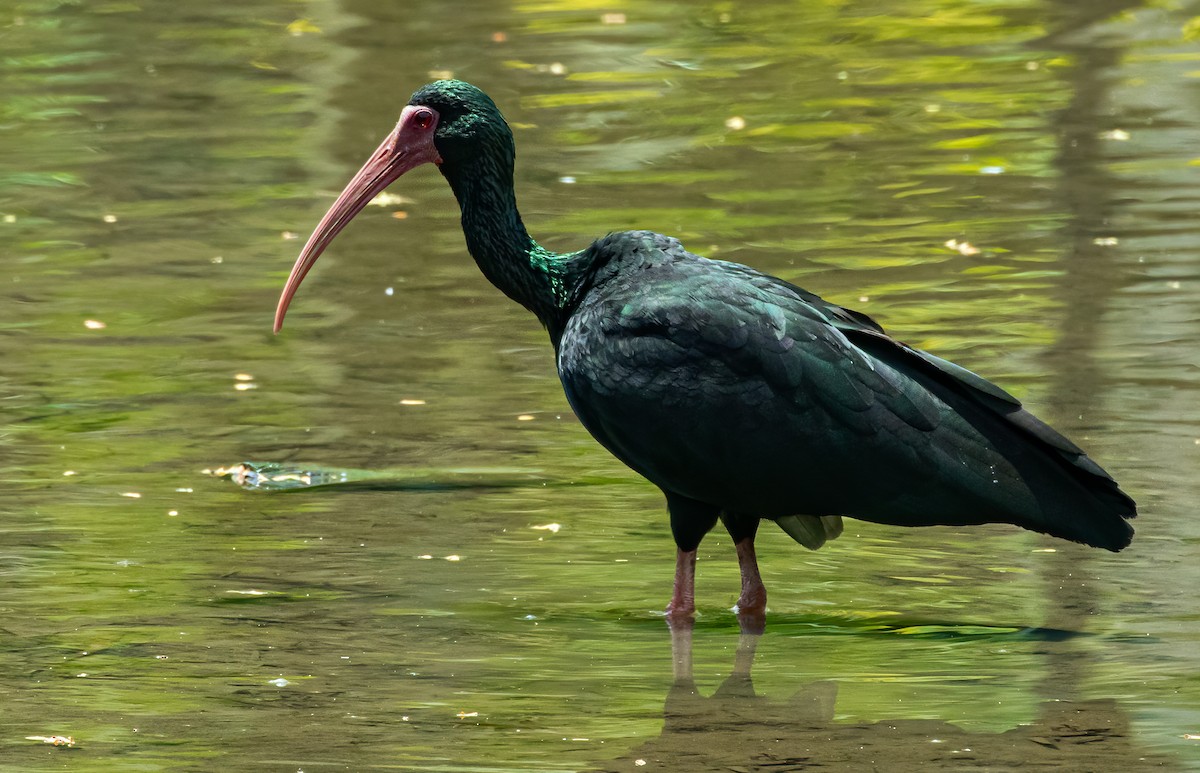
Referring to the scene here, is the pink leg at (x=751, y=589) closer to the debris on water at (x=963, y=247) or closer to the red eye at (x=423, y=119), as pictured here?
the red eye at (x=423, y=119)

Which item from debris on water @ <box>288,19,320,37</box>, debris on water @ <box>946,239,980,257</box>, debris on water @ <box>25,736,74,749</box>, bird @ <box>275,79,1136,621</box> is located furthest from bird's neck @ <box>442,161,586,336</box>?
debris on water @ <box>288,19,320,37</box>

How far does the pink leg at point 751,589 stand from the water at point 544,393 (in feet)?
0.47

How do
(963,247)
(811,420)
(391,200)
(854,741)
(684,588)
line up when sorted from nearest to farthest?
(854,741)
(811,420)
(684,588)
(963,247)
(391,200)

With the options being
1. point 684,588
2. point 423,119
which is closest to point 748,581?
point 684,588

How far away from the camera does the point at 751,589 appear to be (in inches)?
276

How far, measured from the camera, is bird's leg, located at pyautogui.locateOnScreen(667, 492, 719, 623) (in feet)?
22.9

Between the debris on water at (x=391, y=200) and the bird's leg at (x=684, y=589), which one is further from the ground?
the bird's leg at (x=684, y=589)

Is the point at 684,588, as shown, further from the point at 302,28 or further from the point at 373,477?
the point at 302,28

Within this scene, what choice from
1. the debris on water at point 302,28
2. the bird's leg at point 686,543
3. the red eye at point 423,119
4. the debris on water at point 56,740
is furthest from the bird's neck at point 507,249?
the debris on water at point 302,28

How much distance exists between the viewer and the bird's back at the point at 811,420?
6516 millimetres

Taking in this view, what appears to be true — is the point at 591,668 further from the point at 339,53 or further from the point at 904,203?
the point at 339,53

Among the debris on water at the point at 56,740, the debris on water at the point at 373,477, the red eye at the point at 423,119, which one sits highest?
the red eye at the point at 423,119

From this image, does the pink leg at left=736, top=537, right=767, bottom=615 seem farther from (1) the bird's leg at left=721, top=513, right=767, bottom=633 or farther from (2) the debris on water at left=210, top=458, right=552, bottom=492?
(2) the debris on water at left=210, top=458, right=552, bottom=492

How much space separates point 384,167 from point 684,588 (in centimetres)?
210
